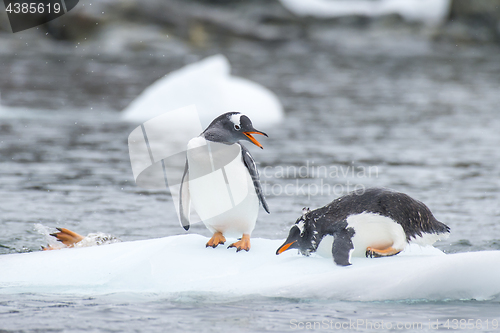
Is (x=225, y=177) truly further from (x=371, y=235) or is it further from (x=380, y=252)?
(x=380, y=252)

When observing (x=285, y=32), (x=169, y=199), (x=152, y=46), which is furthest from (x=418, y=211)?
(x=285, y=32)

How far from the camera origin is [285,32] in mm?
37188

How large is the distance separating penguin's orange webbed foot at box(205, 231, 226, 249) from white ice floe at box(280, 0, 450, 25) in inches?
1351

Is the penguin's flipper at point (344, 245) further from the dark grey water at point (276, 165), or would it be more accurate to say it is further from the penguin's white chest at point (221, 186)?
the penguin's white chest at point (221, 186)

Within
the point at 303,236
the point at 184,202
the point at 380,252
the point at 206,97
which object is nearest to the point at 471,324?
the point at 380,252

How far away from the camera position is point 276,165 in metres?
11.0

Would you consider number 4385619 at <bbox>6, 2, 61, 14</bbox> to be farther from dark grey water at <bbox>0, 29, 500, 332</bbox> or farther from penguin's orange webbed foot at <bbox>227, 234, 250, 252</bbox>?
penguin's orange webbed foot at <bbox>227, 234, 250, 252</bbox>

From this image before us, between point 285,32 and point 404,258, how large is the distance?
33341 mm

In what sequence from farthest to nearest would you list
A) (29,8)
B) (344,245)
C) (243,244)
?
(29,8) < (243,244) < (344,245)

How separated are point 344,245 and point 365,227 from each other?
22 centimetres

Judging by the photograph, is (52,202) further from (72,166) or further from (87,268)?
(87,268)

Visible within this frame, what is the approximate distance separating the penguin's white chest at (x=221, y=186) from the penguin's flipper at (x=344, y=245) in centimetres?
85

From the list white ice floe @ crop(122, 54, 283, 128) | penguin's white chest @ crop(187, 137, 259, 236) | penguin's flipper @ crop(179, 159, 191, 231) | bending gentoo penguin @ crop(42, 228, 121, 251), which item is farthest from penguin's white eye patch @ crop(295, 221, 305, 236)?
white ice floe @ crop(122, 54, 283, 128)

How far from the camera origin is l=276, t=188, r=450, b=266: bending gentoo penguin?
4.80 metres
